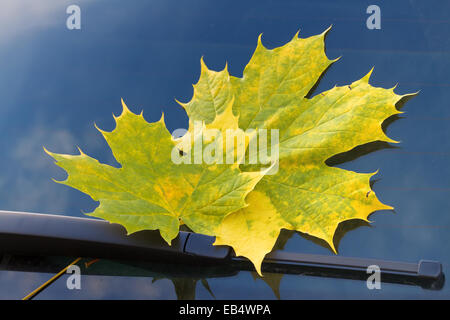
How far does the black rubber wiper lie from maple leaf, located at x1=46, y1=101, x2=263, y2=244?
5 cm

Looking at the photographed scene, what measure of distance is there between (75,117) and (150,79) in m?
0.23

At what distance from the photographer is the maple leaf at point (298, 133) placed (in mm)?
869

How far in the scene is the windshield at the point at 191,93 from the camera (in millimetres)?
866

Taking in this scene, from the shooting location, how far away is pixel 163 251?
88 centimetres

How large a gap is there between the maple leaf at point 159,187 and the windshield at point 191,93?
0.10m

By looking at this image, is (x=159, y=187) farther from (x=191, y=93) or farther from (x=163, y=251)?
(x=191, y=93)

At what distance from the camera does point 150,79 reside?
130 centimetres

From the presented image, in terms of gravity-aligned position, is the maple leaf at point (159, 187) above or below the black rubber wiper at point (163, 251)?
above

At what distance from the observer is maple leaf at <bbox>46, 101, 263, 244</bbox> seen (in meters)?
0.84

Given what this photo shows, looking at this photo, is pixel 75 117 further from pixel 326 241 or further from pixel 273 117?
pixel 326 241

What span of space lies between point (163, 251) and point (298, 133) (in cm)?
37

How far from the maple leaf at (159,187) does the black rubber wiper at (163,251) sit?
5 cm

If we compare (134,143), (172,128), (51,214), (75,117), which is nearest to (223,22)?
(172,128)

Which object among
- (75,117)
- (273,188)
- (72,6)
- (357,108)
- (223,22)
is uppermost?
(72,6)
